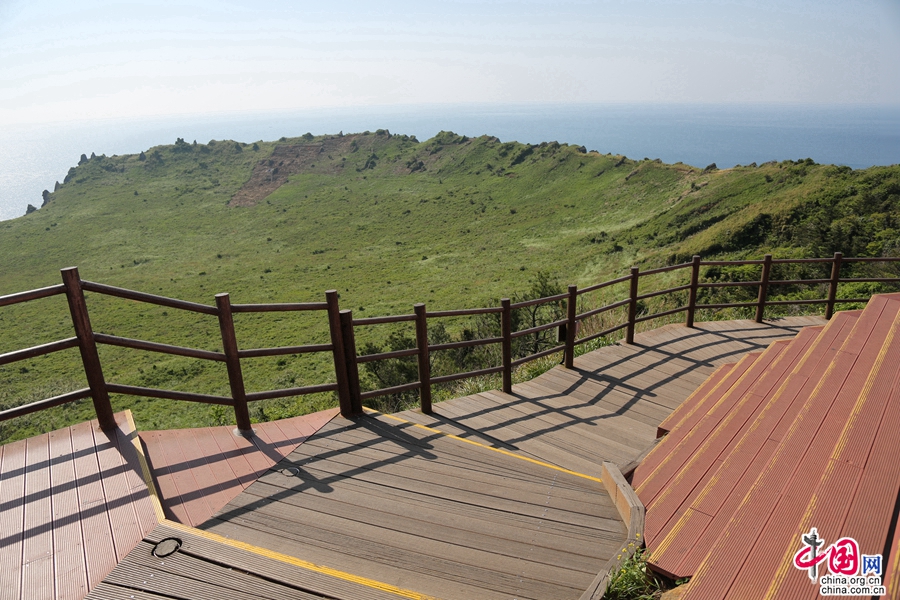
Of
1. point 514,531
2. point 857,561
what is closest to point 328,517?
point 514,531

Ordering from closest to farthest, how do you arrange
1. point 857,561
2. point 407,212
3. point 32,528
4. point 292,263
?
point 857,561
point 32,528
point 292,263
point 407,212

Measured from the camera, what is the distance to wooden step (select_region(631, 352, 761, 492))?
3746 mm

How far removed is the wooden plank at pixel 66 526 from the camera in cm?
249

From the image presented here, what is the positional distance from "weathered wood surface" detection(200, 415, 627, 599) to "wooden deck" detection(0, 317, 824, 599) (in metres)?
0.01

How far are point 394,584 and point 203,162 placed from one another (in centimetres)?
11393

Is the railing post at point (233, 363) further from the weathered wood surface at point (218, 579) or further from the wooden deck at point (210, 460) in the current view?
the weathered wood surface at point (218, 579)

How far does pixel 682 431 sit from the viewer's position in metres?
4.31

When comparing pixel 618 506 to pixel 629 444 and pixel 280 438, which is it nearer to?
pixel 629 444

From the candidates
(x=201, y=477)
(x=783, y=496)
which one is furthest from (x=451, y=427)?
(x=783, y=496)

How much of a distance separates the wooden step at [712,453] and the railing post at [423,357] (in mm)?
2311

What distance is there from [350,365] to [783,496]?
3.27 meters

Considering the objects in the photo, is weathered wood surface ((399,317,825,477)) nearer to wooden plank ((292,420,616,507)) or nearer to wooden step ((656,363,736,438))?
wooden step ((656,363,736,438))

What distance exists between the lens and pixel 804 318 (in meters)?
8.57

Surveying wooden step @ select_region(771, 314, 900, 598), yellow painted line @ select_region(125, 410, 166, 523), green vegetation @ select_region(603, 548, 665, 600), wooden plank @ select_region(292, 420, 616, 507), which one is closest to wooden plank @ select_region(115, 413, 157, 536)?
yellow painted line @ select_region(125, 410, 166, 523)
